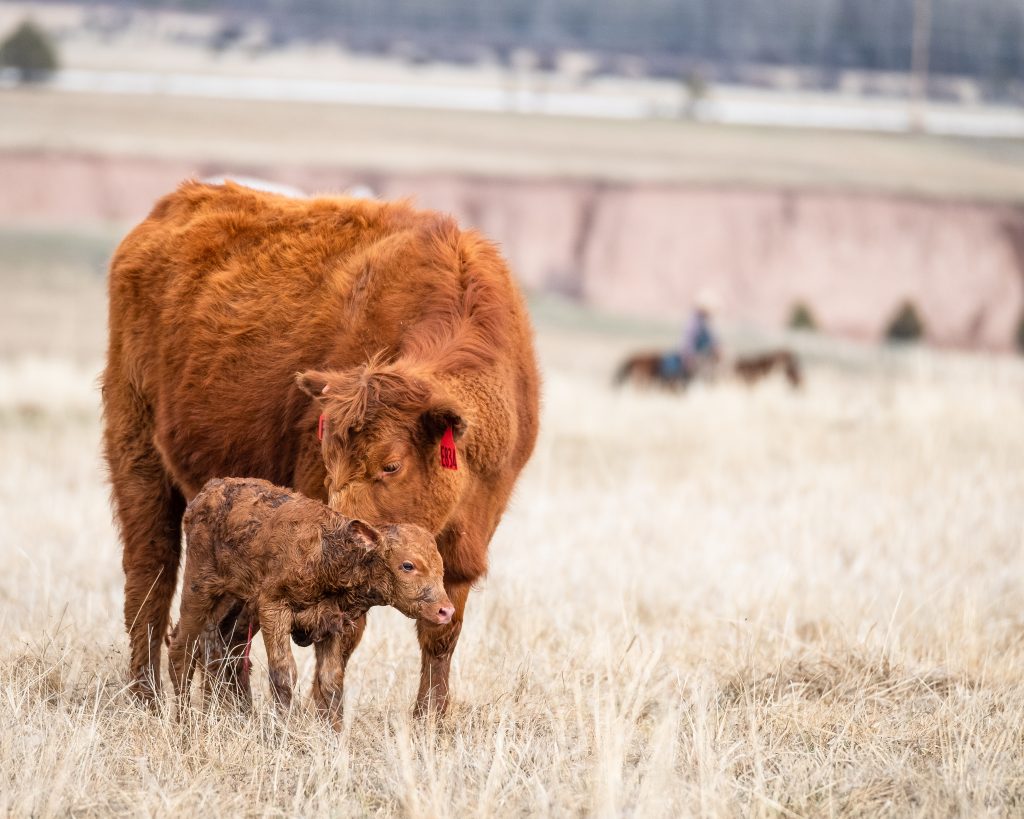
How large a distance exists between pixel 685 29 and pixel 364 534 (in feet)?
109

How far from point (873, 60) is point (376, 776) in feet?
113

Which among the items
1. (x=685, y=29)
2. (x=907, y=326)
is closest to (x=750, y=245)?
(x=907, y=326)

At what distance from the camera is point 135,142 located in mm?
31469

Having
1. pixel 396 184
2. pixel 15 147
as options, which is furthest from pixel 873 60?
pixel 15 147

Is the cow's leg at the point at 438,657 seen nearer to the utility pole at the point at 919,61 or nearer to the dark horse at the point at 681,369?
the dark horse at the point at 681,369

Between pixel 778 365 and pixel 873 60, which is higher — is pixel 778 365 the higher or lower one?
the lower one

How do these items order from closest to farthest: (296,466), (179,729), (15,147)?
(179,729)
(296,466)
(15,147)

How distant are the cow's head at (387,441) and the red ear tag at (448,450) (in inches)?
0.6

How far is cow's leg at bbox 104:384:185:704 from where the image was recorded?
637cm

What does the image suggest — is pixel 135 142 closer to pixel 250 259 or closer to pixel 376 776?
pixel 250 259

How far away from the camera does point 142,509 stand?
649cm

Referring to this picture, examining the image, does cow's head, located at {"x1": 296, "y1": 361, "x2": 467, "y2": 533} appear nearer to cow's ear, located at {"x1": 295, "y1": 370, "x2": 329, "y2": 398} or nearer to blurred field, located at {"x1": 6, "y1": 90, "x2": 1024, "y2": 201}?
cow's ear, located at {"x1": 295, "y1": 370, "x2": 329, "y2": 398}

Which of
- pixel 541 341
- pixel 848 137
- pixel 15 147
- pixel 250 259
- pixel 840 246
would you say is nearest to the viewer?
pixel 250 259

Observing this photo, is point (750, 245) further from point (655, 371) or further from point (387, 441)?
point (387, 441)
